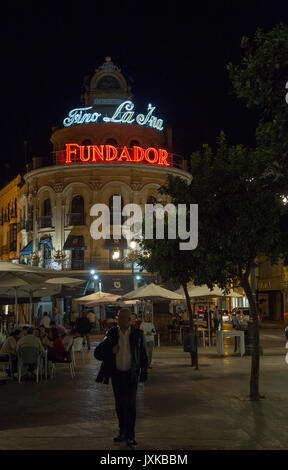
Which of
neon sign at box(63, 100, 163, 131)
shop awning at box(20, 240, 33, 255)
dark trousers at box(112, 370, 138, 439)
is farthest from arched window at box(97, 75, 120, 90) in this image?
dark trousers at box(112, 370, 138, 439)

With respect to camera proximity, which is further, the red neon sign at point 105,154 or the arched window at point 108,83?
the arched window at point 108,83

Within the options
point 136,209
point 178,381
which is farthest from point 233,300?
point 178,381

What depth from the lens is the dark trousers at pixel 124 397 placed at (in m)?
7.74

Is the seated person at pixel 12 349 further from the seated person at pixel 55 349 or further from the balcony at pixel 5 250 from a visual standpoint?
the balcony at pixel 5 250

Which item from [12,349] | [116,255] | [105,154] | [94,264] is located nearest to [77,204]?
[105,154]

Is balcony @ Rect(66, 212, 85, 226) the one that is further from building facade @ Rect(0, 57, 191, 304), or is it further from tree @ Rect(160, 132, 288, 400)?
tree @ Rect(160, 132, 288, 400)

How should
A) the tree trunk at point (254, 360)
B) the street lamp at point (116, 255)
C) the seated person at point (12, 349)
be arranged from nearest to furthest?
the tree trunk at point (254, 360) → the seated person at point (12, 349) → the street lamp at point (116, 255)

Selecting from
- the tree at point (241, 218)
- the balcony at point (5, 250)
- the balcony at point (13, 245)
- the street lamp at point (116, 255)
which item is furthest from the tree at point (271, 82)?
the balcony at point (5, 250)

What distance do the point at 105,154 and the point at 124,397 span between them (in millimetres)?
39678

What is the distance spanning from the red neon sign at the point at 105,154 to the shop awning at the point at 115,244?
6.00 metres

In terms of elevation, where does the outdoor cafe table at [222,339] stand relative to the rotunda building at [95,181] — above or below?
below

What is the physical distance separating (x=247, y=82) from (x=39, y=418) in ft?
19.6

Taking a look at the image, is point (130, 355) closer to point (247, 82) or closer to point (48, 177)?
point (247, 82)
